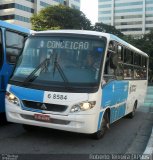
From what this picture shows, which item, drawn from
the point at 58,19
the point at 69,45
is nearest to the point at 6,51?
the point at 69,45

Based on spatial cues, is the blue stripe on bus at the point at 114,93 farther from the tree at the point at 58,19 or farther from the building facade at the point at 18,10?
the building facade at the point at 18,10

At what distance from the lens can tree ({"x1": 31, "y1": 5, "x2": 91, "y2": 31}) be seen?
6159 centimetres

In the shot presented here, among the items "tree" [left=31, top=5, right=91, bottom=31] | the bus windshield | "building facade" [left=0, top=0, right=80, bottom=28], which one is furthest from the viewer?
"building facade" [left=0, top=0, right=80, bottom=28]

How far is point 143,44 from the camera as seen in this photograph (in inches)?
2323

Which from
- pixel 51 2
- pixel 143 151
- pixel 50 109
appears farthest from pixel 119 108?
pixel 51 2

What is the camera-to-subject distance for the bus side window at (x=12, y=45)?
33.1ft

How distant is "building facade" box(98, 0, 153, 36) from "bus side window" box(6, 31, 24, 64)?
438ft

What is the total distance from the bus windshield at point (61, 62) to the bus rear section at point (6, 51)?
1.24 m

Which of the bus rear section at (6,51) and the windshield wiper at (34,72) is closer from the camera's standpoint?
the windshield wiper at (34,72)

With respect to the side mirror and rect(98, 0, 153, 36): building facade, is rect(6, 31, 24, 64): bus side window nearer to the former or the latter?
the side mirror

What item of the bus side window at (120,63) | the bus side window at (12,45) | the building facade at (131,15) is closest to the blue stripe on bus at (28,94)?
the bus side window at (12,45)

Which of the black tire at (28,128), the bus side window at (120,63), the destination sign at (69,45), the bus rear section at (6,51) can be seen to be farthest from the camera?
the bus side window at (120,63)

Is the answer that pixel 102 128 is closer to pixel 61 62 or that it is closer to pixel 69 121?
pixel 69 121

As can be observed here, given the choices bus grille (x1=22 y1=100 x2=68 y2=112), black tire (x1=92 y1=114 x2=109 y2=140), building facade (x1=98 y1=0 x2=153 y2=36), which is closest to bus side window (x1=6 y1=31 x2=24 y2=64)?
bus grille (x1=22 y1=100 x2=68 y2=112)
